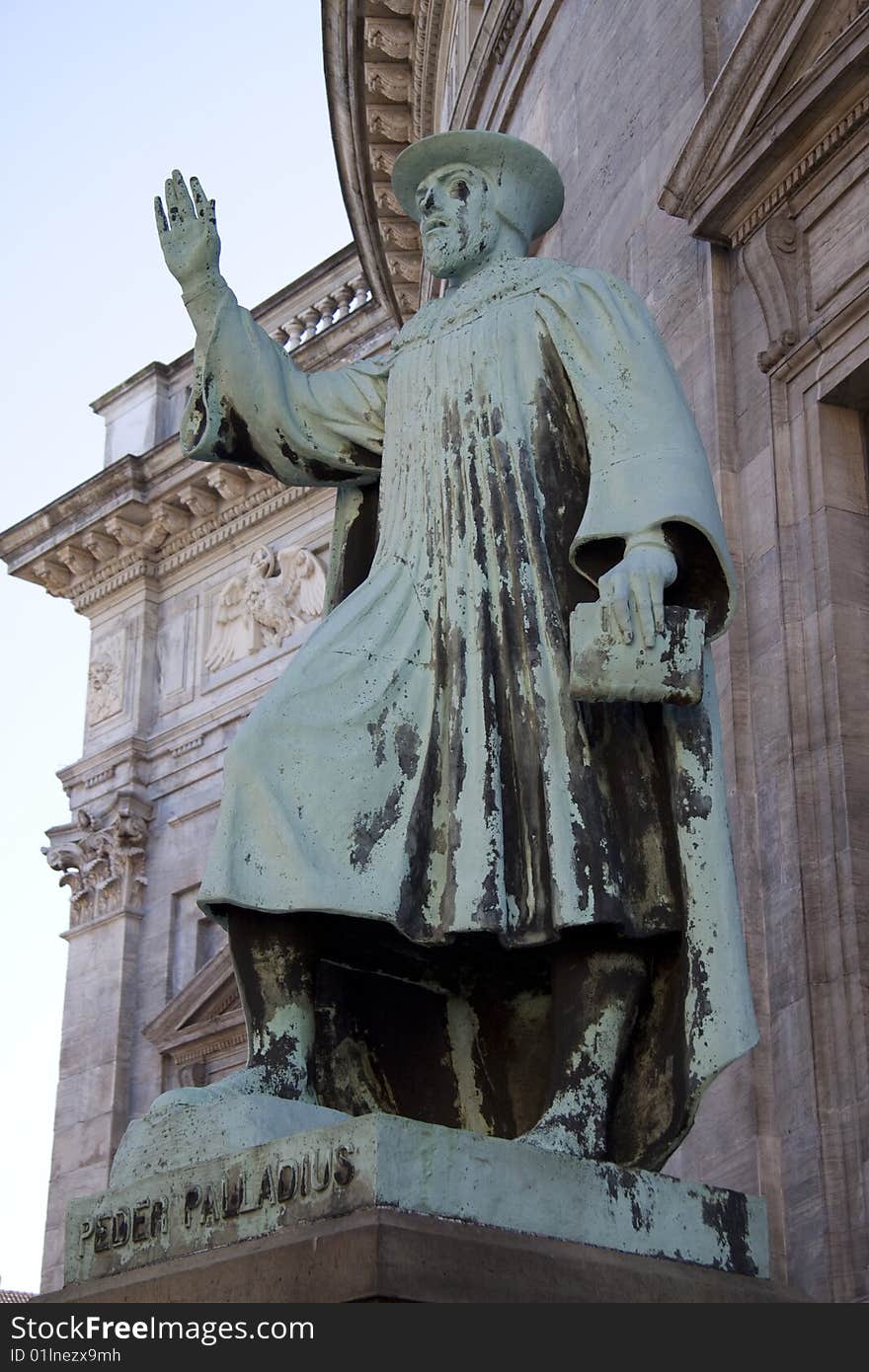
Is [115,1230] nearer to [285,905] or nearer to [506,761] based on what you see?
[285,905]

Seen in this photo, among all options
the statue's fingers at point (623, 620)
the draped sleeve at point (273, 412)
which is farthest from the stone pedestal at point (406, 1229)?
the draped sleeve at point (273, 412)

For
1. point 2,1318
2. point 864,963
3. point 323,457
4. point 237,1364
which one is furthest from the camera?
point 864,963

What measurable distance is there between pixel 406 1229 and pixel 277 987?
0.93m

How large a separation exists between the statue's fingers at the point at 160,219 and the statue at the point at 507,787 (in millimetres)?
721

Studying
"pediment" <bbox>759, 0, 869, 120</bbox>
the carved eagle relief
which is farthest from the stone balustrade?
"pediment" <bbox>759, 0, 869, 120</bbox>

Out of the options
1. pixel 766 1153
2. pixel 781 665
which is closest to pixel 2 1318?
pixel 766 1153

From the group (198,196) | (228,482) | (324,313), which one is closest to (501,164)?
(198,196)

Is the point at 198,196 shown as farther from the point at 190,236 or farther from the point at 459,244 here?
the point at 459,244

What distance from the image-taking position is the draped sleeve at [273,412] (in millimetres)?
5348

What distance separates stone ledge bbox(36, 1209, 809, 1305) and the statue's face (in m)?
2.54

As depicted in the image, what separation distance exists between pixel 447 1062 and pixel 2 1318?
1.38 meters

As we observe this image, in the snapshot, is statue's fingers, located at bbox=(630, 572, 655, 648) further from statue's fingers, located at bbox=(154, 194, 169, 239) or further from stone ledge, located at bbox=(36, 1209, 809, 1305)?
statue's fingers, located at bbox=(154, 194, 169, 239)

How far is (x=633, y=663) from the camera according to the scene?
433cm

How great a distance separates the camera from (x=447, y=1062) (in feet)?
15.3
